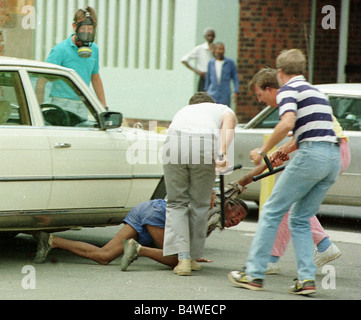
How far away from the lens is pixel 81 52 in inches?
371

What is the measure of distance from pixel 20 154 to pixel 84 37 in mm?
2711

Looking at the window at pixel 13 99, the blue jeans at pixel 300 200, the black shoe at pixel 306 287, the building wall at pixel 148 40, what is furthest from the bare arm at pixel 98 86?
the building wall at pixel 148 40

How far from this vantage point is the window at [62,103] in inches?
295

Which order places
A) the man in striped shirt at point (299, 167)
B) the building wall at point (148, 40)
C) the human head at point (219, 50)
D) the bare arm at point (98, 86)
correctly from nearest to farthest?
the man in striped shirt at point (299, 167) → the bare arm at point (98, 86) → the human head at point (219, 50) → the building wall at point (148, 40)

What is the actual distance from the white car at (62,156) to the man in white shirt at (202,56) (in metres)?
7.53

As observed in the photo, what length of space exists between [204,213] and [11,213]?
4.79 feet

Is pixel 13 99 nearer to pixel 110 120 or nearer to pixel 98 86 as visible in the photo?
pixel 110 120

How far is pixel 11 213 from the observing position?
702 cm

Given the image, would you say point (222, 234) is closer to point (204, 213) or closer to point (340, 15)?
point (204, 213)

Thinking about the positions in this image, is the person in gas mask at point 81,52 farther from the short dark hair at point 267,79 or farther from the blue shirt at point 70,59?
the short dark hair at point 267,79

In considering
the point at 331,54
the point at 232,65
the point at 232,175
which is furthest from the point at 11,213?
the point at 331,54

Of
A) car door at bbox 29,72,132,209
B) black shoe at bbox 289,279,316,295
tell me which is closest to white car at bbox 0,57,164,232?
car door at bbox 29,72,132,209
